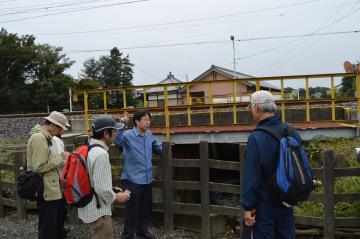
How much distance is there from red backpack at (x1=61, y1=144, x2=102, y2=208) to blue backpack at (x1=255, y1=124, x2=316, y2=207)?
1555 mm

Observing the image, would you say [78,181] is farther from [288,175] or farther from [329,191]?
[329,191]

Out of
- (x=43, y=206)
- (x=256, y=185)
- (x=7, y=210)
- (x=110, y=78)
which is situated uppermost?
(x=110, y=78)

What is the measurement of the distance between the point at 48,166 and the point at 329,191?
A: 334 centimetres

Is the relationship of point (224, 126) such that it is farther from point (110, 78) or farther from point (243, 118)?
point (110, 78)

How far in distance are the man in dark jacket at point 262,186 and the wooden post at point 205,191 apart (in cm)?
252

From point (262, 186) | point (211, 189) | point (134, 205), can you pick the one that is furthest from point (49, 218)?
point (262, 186)

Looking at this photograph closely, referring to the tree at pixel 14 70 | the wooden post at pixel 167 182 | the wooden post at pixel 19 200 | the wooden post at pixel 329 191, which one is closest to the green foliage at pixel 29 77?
the tree at pixel 14 70

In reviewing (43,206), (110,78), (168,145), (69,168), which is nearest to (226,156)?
(168,145)

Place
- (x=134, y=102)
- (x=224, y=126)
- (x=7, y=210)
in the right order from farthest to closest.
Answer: (x=134, y=102) → (x=224, y=126) → (x=7, y=210)

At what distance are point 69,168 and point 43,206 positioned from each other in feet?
5.14

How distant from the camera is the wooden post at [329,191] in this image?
5.18 metres

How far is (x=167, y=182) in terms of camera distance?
20.8 feet

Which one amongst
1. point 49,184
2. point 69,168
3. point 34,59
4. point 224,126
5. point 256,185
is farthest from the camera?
point 34,59

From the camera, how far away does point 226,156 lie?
11539mm
